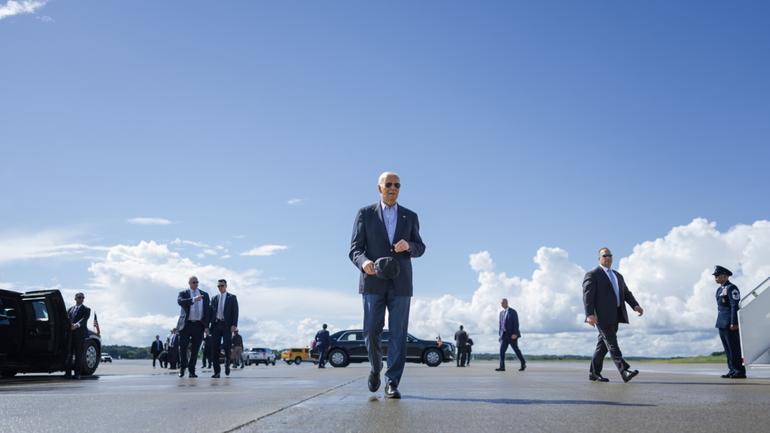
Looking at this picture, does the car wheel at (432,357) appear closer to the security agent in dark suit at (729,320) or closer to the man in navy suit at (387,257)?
the security agent in dark suit at (729,320)

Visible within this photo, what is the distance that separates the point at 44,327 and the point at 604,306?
32.8ft

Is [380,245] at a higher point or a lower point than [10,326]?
higher

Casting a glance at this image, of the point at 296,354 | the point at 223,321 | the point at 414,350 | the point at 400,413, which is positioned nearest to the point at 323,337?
the point at 414,350

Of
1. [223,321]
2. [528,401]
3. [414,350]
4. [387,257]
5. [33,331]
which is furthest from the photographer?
[414,350]

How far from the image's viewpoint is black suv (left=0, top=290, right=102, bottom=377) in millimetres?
13344

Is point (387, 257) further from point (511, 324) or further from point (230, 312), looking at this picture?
point (511, 324)

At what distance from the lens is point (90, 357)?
1520 cm

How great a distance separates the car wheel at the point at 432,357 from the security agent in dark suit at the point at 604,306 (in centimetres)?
1910

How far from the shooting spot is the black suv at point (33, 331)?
1334cm

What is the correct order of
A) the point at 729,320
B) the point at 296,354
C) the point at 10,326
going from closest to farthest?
the point at 729,320 → the point at 10,326 → the point at 296,354

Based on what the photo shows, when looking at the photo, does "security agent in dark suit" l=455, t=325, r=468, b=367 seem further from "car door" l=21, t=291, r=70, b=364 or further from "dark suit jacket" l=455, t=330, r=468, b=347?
"car door" l=21, t=291, r=70, b=364

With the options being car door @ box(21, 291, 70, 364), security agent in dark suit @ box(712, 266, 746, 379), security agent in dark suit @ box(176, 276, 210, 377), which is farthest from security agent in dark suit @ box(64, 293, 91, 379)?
security agent in dark suit @ box(712, 266, 746, 379)

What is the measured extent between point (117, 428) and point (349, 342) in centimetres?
2479

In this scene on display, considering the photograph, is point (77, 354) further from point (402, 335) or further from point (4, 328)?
point (402, 335)
